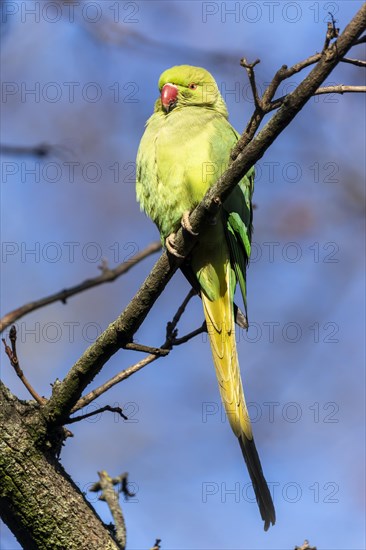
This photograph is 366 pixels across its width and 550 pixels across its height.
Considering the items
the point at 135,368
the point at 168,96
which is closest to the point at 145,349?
the point at 135,368

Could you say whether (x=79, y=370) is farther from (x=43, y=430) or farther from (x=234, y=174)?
(x=234, y=174)

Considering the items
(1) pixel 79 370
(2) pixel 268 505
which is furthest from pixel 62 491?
(2) pixel 268 505

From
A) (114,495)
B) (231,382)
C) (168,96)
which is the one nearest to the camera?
(114,495)

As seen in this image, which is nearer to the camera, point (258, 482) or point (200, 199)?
point (258, 482)

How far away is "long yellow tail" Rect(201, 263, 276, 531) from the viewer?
8.36 ft

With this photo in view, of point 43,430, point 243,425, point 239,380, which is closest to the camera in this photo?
point 43,430

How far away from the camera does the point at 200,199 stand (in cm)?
308

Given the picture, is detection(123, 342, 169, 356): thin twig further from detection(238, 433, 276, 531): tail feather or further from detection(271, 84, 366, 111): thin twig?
detection(271, 84, 366, 111): thin twig

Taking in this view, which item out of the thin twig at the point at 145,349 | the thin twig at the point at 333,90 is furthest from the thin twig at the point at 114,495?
the thin twig at the point at 333,90

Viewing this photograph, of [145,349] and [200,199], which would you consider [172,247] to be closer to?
[145,349]

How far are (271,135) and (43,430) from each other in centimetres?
131

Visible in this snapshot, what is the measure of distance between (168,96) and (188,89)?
0.16 m

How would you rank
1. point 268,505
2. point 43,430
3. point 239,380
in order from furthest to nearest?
point 239,380 < point 268,505 < point 43,430

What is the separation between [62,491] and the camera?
7.32ft
